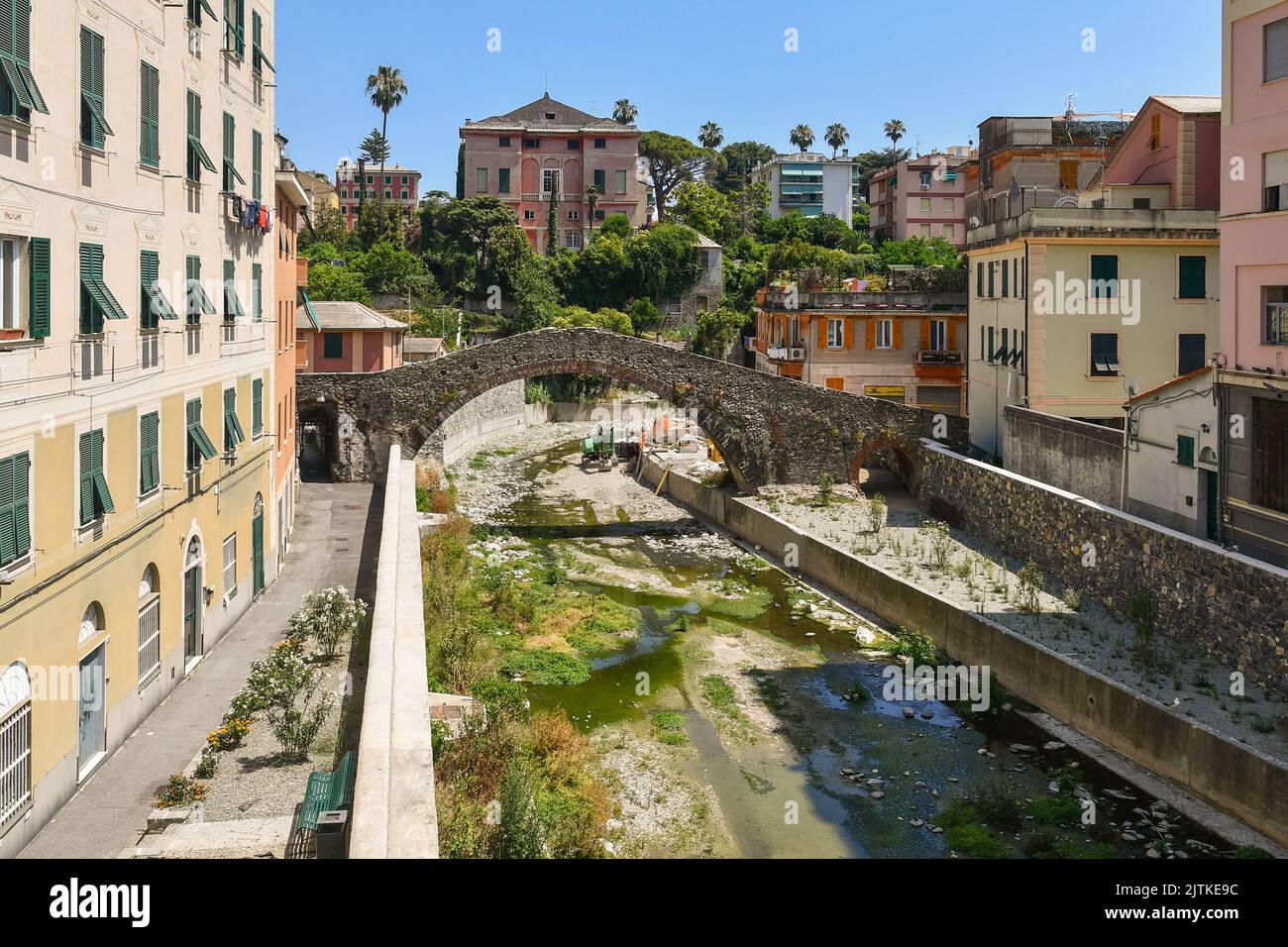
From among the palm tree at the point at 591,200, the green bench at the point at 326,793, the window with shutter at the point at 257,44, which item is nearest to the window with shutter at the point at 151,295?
the green bench at the point at 326,793

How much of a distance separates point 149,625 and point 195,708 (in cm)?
116

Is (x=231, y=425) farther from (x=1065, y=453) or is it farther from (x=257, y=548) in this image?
(x=1065, y=453)

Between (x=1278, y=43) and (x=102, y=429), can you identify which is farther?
(x=1278, y=43)

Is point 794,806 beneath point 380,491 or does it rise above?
beneath

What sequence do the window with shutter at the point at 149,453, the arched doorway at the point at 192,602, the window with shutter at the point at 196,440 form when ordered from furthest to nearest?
1. the window with shutter at the point at 196,440
2. the arched doorway at the point at 192,602
3. the window with shutter at the point at 149,453

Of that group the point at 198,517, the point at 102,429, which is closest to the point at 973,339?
the point at 198,517

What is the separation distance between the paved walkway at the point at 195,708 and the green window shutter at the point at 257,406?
9.13 feet

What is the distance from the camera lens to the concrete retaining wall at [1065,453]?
20562 mm

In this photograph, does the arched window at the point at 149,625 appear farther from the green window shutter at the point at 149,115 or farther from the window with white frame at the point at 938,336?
the window with white frame at the point at 938,336

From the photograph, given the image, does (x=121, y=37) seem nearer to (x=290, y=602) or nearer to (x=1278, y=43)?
(x=290, y=602)

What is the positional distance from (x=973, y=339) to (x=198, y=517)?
68.1ft

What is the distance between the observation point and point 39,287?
33.2 feet
